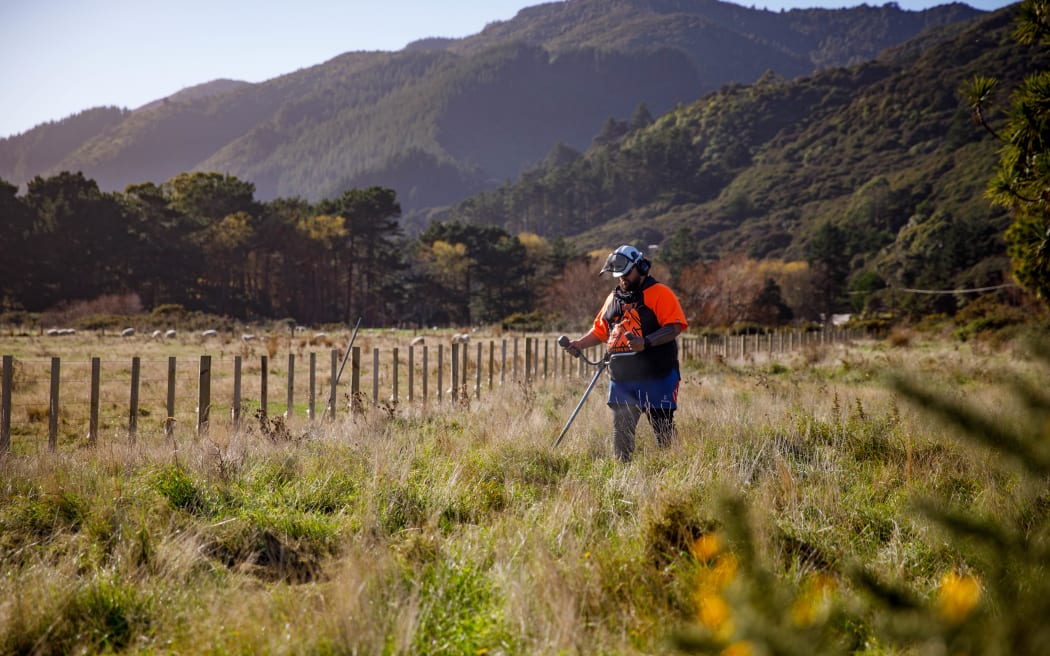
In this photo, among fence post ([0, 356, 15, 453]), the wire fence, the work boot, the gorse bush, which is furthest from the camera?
the wire fence

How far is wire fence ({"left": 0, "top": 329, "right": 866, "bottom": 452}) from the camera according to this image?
7.87 m

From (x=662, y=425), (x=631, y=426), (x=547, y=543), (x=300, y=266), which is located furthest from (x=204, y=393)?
(x=300, y=266)

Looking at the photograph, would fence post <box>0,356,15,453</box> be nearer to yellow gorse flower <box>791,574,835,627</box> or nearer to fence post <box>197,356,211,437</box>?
fence post <box>197,356,211,437</box>

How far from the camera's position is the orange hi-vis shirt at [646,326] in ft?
18.4

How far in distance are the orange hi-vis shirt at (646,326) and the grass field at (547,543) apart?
702 mm

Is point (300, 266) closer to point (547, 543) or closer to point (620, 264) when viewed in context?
point (620, 264)

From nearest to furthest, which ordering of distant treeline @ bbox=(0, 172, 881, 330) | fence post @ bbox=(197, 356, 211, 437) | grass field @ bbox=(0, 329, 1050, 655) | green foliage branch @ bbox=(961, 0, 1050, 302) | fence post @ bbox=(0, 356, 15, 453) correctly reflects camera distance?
grass field @ bbox=(0, 329, 1050, 655), green foliage branch @ bbox=(961, 0, 1050, 302), fence post @ bbox=(0, 356, 15, 453), fence post @ bbox=(197, 356, 211, 437), distant treeline @ bbox=(0, 172, 881, 330)

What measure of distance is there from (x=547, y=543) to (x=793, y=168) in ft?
445

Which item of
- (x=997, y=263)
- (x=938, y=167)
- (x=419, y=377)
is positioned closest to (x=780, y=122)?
(x=938, y=167)

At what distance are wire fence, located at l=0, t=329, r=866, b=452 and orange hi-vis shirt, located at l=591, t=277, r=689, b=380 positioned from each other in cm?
342

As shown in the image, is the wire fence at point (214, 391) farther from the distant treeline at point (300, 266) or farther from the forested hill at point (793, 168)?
the forested hill at point (793, 168)

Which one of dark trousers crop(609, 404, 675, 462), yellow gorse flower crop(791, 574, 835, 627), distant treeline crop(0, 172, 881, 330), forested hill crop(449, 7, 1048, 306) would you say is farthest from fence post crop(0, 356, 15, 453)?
forested hill crop(449, 7, 1048, 306)

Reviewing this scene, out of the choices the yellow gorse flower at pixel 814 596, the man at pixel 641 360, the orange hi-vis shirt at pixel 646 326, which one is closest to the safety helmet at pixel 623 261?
the man at pixel 641 360

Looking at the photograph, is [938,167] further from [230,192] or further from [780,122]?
[230,192]
